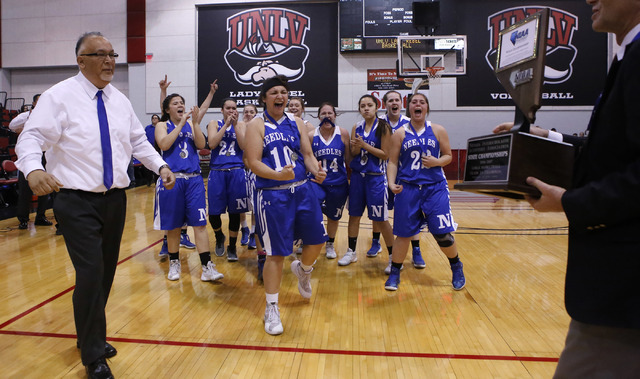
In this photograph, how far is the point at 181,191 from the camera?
4.66 m

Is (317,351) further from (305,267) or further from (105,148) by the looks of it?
(105,148)

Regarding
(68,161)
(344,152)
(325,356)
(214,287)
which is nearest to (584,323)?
(325,356)

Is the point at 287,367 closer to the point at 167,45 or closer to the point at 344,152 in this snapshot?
the point at 344,152

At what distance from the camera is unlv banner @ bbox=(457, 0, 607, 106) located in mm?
14750

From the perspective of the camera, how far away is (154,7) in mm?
15875

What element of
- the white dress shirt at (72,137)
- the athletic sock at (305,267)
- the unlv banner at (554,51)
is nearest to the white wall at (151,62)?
the unlv banner at (554,51)

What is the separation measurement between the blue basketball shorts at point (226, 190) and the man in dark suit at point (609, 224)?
172 inches

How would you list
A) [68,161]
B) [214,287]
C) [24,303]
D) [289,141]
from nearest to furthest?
[68,161], [289,141], [24,303], [214,287]

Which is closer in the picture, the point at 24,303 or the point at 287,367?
the point at 287,367

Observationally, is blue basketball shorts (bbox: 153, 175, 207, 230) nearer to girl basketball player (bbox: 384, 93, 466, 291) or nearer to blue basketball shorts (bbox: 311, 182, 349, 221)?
blue basketball shorts (bbox: 311, 182, 349, 221)

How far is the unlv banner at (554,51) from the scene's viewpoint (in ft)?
48.4

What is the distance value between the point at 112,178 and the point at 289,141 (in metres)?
1.38

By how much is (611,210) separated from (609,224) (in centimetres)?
8

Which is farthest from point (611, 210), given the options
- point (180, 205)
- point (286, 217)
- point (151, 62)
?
point (151, 62)
